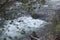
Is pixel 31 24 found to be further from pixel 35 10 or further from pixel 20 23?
pixel 35 10

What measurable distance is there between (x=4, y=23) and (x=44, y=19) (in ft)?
2.16

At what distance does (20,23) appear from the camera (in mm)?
2908

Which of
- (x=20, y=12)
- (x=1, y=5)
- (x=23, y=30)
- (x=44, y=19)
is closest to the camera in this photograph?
(x=23, y=30)

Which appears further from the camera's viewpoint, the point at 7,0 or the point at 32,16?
the point at 7,0

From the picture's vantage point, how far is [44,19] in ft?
9.75

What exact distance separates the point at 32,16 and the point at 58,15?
0.44 meters

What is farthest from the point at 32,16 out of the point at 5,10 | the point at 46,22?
the point at 5,10

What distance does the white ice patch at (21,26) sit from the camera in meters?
2.70

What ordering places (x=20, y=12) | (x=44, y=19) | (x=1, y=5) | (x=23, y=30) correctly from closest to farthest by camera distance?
(x=23, y=30), (x=44, y=19), (x=20, y=12), (x=1, y=5)

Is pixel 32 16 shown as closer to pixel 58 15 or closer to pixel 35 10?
pixel 35 10

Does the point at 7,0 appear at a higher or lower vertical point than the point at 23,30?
higher

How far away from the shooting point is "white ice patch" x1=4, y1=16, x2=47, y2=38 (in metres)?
2.70

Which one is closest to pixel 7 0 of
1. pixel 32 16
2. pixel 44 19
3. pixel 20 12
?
pixel 20 12

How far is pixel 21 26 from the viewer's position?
9.32ft
